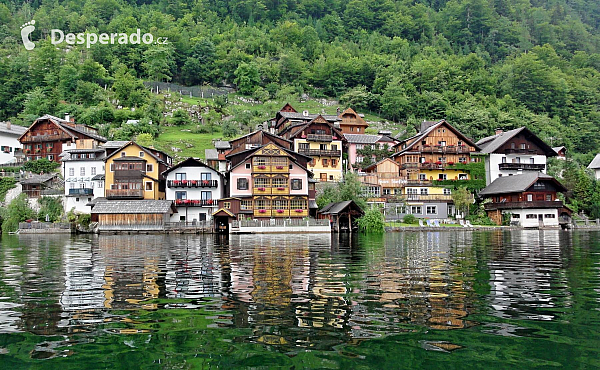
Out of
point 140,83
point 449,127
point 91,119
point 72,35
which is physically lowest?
point 449,127

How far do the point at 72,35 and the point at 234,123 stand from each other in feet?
263

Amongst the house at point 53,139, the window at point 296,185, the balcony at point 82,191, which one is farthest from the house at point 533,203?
the house at point 53,139

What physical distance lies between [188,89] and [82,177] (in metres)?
62.9

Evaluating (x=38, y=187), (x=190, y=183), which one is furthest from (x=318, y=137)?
(x=38, y=187)

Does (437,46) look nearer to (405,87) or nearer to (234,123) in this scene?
(405,87)

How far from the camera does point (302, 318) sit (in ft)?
34.8

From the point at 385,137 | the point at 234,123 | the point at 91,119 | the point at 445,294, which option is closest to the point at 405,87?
the point at 385,137

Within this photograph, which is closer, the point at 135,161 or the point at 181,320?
the point at 181,320

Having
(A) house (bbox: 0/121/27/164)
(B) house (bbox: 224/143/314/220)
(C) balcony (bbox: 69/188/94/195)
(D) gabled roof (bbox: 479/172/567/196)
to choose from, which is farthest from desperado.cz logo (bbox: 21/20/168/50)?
(D) gabled roof (bbox: 479/172/567/196)

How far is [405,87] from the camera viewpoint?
128250mm

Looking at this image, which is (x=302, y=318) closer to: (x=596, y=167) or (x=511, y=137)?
(x=511, y=137)

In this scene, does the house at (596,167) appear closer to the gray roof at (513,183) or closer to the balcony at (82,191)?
the gray roof at (513,183)

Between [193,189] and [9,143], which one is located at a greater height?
[9,143]

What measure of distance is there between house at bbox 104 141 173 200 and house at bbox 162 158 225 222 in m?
2.60
